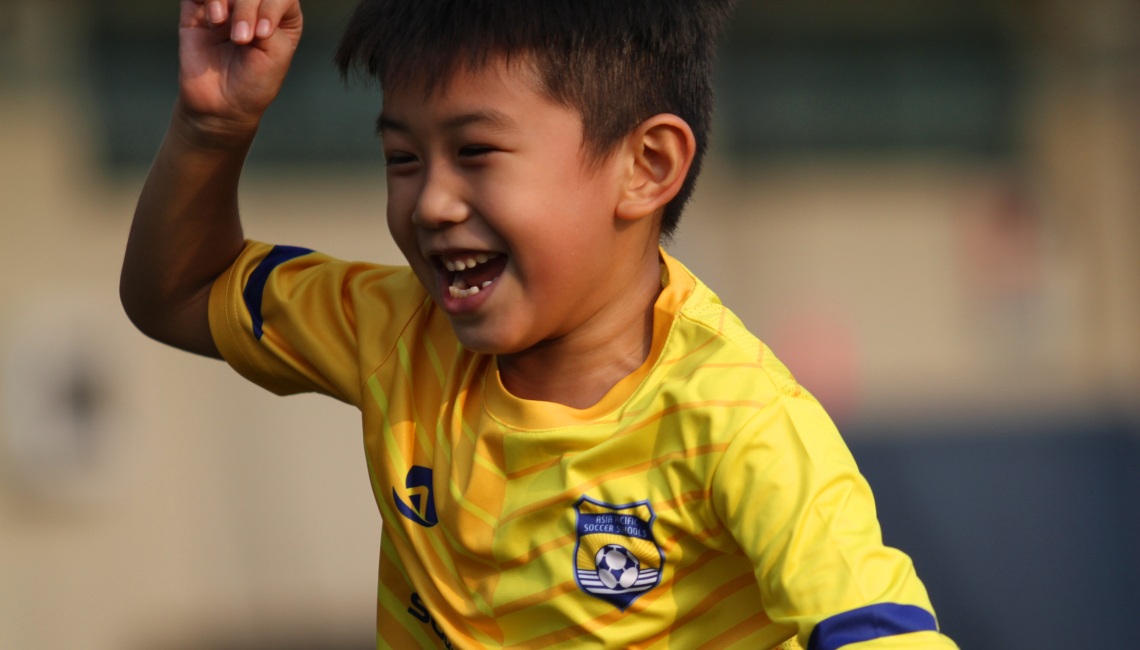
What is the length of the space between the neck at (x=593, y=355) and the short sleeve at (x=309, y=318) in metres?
0.20

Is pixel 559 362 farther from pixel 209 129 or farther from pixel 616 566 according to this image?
pixel 209 129

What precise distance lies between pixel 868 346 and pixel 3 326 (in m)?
4.23

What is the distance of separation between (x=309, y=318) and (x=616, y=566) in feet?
1.83

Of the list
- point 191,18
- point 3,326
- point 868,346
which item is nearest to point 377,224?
point 3,326

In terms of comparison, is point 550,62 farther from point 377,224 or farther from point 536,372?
point 377,224

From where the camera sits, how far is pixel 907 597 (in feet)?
3.35

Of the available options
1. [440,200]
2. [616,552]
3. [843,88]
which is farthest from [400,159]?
[843,88]

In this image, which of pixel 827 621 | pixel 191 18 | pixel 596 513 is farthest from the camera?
pixel 191 18

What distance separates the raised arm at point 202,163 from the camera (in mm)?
1298

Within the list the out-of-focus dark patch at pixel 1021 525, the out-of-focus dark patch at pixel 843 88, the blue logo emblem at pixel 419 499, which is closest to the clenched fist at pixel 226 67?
the blue logo emblem at pixel 419 499

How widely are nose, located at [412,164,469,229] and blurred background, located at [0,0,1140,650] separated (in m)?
3.11

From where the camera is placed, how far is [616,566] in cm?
118

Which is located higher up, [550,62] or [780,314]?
[550,62]

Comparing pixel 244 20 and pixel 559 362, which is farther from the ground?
pixel 244 20
